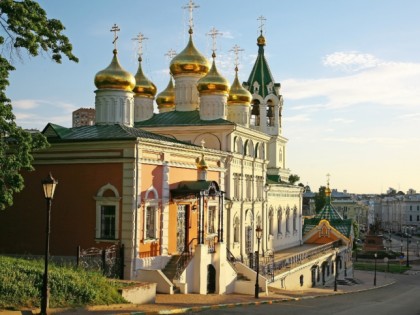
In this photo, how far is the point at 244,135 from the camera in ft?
101

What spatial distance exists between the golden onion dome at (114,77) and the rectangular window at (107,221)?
6.54 m

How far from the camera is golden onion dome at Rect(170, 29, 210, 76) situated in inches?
1248

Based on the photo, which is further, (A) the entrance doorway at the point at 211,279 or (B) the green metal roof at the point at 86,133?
(A) the entrance doorway at the point at 211,279

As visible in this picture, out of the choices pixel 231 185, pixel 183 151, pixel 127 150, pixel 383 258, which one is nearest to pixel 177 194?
pixel 183 151

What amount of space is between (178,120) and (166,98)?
530 cm

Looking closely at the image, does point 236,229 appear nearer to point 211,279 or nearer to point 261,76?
point 211,279

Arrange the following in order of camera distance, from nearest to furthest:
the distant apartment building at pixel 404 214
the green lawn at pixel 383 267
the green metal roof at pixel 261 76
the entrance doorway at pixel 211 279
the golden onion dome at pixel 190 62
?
the entrance doorway at pixel 211 279
the golden onion dome at pixel 190 62
the green metal roof at pixel 261 76
the green lawn at pixel 383 267
the distant apartment building at pixel 404 214

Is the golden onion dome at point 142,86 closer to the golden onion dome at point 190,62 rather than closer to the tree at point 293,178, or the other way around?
the golden onion dome at point 190,62

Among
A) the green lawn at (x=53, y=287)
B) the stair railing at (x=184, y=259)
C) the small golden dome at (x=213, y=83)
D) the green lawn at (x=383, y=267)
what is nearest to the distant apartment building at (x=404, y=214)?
the green lawn at (x=383, y=267)

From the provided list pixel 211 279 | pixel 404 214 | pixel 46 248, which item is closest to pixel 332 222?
pixel 211 279

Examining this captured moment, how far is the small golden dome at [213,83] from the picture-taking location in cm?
2977

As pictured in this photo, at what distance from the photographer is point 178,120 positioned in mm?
30719

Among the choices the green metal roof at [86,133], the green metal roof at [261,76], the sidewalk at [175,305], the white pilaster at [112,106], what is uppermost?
the green metal roof at [261,76]

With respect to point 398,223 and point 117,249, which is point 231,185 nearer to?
point 117,249
